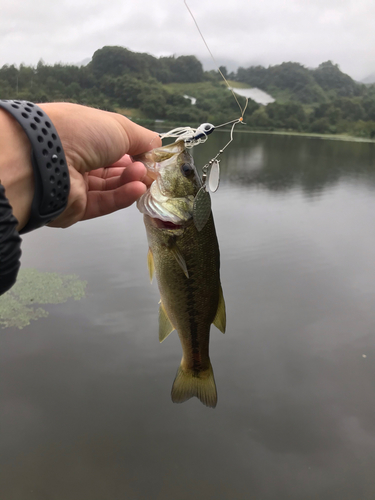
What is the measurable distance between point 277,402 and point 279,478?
3.36 feet

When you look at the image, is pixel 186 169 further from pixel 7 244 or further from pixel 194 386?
pixel 194 386

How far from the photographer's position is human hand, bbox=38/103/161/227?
1.34 m

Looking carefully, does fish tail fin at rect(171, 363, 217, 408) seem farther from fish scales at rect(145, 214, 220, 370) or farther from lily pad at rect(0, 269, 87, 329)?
lily pad at rect(0, 269, 87, 329)

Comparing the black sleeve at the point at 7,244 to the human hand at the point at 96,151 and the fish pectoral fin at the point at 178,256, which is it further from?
the fish pectoral fin at the point at 178,256

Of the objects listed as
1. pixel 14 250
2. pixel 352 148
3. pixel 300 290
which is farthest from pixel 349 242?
pixel 352 148

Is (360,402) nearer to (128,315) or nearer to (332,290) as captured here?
(332,290)

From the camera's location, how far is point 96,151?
1427 mm

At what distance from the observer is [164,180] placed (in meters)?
1.60

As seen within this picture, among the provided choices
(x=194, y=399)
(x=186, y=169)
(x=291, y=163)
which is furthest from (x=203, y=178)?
(x=291, y=163)

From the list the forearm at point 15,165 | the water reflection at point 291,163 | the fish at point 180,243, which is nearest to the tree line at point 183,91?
the fish at point 180,243

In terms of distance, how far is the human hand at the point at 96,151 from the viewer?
4.39ft

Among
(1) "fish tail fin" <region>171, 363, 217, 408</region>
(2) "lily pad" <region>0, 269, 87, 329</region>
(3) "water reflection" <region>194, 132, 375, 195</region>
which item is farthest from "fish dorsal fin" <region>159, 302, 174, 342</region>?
(3) "water reflection" <region>194, 132, 375, 195</region>

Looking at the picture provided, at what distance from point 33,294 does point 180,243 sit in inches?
199

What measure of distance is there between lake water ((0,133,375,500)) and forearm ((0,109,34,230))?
315cm
